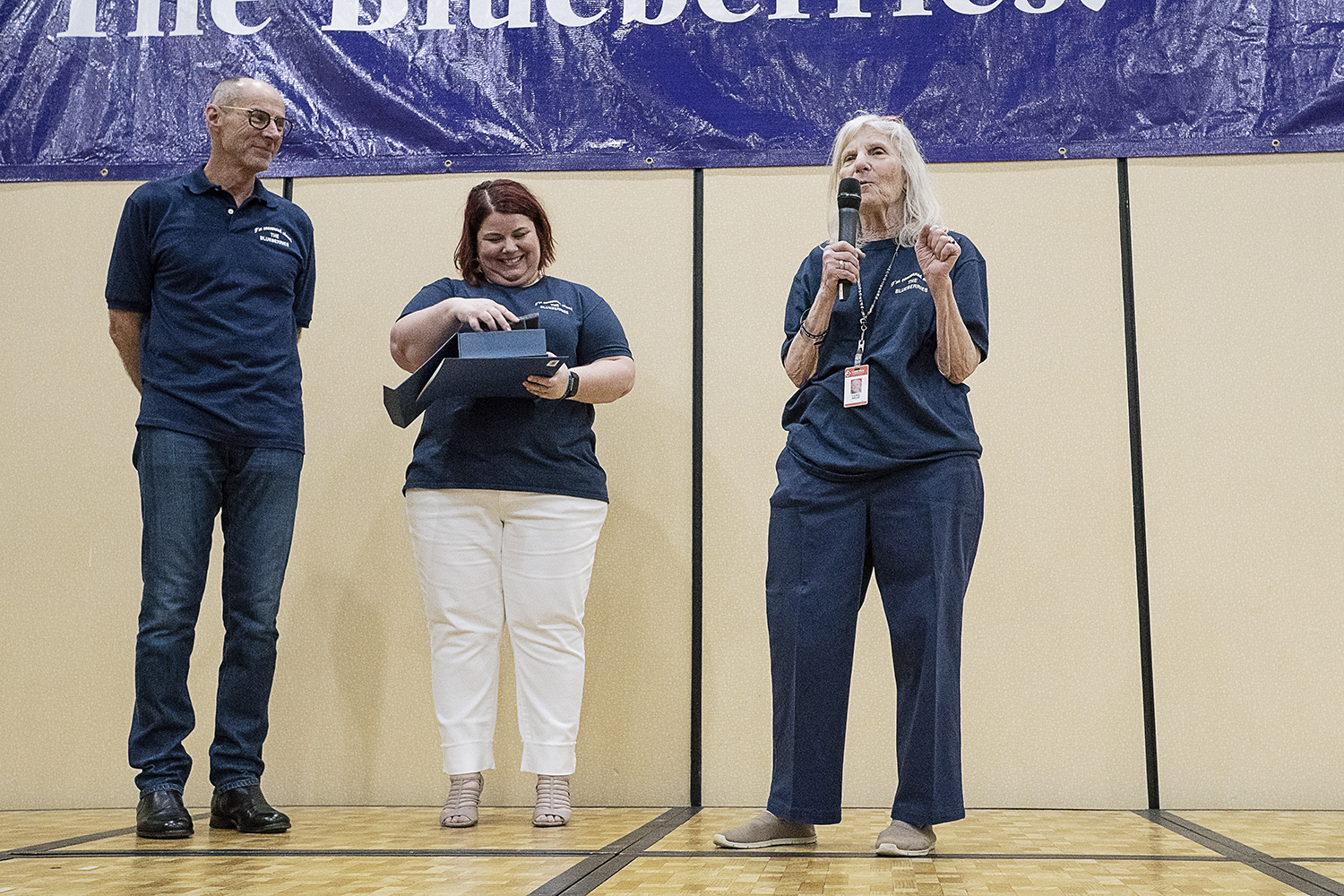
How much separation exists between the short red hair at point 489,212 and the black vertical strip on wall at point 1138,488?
1344 mm

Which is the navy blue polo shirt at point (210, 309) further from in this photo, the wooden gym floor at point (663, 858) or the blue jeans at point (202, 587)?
the wooden gym floor at point (663, 858)

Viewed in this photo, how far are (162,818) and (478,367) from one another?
3.07ft

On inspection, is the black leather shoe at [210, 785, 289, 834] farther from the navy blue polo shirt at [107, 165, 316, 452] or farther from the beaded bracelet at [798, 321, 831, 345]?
the beaded bracelet at [798, 321, 831, 345]

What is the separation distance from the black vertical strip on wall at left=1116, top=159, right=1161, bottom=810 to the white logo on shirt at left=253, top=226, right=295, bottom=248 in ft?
A: 6.07

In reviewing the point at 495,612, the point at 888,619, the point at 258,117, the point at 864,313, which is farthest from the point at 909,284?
the point at 258,117

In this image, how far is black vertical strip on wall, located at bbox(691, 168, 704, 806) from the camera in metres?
2.71

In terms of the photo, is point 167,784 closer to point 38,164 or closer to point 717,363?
point 717,363

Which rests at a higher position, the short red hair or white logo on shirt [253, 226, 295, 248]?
the short red hair

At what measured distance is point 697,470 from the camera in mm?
2787

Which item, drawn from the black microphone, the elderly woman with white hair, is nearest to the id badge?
the elderly woman with white hair

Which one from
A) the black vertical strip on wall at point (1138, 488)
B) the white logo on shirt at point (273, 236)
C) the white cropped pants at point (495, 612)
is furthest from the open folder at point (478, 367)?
the black vertical strip on wall at point (1138, 488)

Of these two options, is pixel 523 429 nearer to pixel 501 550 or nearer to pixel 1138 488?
pixel 501 550

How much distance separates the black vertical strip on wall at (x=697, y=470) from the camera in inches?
106

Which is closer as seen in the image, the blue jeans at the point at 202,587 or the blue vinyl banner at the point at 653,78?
the blue jeans at the point at 202,587
